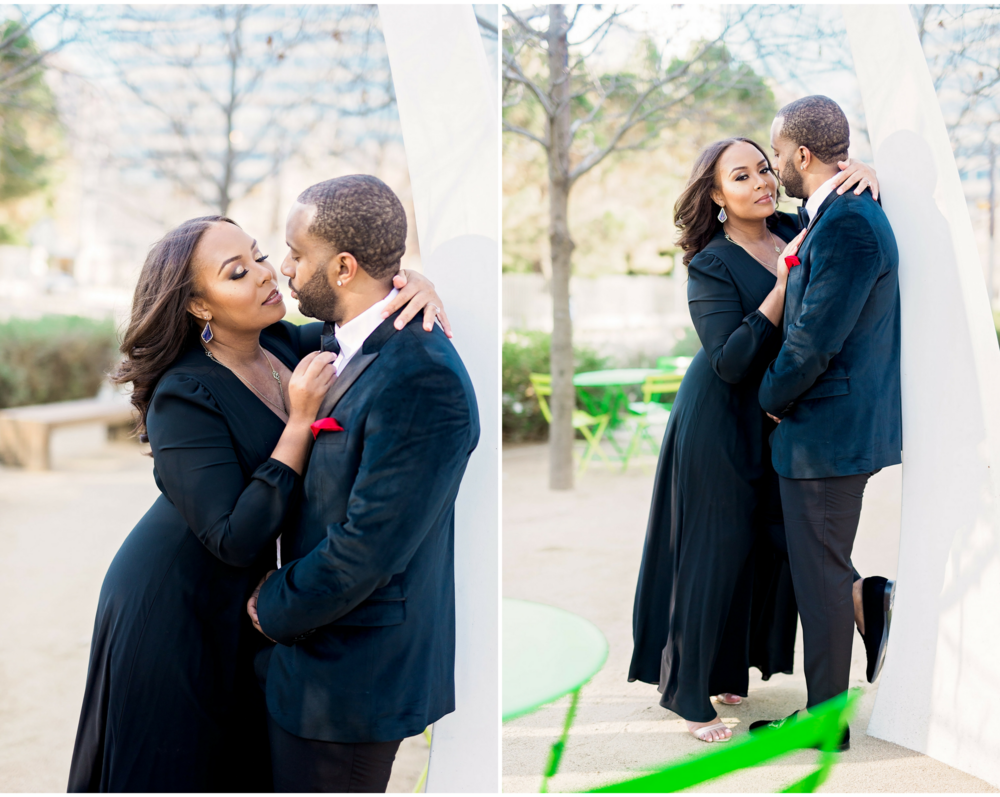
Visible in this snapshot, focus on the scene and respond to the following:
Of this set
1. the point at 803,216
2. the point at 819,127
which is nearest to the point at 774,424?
the point at 803,216

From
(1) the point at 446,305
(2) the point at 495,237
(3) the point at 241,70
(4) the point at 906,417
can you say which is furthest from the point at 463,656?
(3) the point at 241,70

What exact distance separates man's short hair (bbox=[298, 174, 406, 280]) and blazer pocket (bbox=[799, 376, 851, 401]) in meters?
1.63

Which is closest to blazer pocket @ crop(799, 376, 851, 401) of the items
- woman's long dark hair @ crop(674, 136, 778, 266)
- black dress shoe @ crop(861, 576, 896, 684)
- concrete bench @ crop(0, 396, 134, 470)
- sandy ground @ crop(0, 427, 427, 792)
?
woman's long dark hair @ crop(674, 136, 778, 266)

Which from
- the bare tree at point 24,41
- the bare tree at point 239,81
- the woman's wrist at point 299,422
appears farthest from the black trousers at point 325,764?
the bare tree at point 239,81

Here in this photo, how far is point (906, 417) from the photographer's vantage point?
2930 mm

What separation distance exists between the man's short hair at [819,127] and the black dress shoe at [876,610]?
1.65 meters

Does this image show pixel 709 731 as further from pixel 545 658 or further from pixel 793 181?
pixel 793 181

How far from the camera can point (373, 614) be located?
1859 mm

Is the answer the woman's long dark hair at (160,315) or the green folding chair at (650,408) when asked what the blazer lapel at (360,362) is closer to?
the woman's long dark hair at (160,315)

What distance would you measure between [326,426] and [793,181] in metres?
2.05

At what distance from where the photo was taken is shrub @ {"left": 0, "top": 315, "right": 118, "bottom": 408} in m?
10.6

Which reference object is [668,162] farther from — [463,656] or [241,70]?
[463,656]

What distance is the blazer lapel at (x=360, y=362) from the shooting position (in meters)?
1.86

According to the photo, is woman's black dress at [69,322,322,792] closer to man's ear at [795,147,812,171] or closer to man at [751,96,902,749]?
man at [751,96,902,749]
